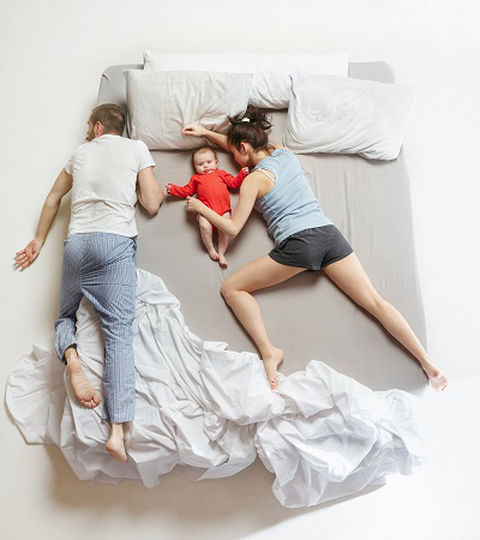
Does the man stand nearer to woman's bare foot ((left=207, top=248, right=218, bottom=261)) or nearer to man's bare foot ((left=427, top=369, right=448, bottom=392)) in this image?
woman's bare foot ((left=207, top=248, right=218, bottom=261))

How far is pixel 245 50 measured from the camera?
2523mm

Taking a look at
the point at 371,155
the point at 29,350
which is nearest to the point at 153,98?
Answer: the point at 371,155

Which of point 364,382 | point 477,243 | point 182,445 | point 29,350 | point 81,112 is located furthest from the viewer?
point 81,112

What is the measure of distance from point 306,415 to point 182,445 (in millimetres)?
425

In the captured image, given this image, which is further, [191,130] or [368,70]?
[368,70]

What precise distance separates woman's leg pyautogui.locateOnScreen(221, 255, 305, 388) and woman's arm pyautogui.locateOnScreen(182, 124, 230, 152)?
22.0 inches

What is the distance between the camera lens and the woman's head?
1.94 m

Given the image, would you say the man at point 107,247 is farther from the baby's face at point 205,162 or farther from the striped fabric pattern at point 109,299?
the baby's face at point 205,162

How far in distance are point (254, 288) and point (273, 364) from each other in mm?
300

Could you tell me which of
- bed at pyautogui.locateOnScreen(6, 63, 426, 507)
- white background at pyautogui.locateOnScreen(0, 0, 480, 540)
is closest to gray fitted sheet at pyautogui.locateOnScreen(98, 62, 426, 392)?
bed at pyautogui.locateOnScreen(6, 63, 426, 507)

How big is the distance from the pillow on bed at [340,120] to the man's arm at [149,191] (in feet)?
1.98

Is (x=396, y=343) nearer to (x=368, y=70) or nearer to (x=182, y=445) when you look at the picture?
(x=182, y=445)

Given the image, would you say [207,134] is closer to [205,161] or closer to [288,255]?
[205,161]

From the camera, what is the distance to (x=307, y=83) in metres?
2.05
